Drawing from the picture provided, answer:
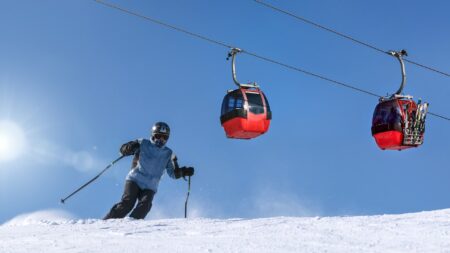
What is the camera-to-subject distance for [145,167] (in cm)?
A: 876

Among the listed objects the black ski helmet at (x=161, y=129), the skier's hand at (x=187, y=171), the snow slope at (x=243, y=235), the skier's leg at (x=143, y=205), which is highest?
the black ski helmet at (x=161, y=129)

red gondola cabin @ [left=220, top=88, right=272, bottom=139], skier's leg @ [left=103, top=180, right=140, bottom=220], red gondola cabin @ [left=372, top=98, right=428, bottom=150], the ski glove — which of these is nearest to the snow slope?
skier's leg @ [left=103, top=180, right=140, bottom=220]

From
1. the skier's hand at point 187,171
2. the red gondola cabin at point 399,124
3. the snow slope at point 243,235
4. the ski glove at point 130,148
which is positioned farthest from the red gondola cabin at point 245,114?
the snow slope at point 243,235

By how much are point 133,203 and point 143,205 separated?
8.1 inches

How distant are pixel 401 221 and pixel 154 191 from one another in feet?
12.7

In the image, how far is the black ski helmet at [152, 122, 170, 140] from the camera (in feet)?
29.3

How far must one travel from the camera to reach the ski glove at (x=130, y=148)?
29.1 feet

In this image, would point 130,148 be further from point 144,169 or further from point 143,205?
point 143,205

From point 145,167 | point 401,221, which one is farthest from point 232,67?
point 401,221

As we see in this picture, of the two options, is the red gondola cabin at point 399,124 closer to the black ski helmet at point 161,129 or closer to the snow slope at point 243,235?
the snow slope at point 243,235

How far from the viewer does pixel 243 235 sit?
5637 mm

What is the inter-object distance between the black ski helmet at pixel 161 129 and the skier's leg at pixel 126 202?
0.86 meters

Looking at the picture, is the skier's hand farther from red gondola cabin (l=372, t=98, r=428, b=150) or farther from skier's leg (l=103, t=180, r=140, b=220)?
red gondola cabin (l=372, t=98, r=428, b=150)

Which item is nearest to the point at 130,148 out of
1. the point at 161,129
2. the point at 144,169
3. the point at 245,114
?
the point at 144,169
